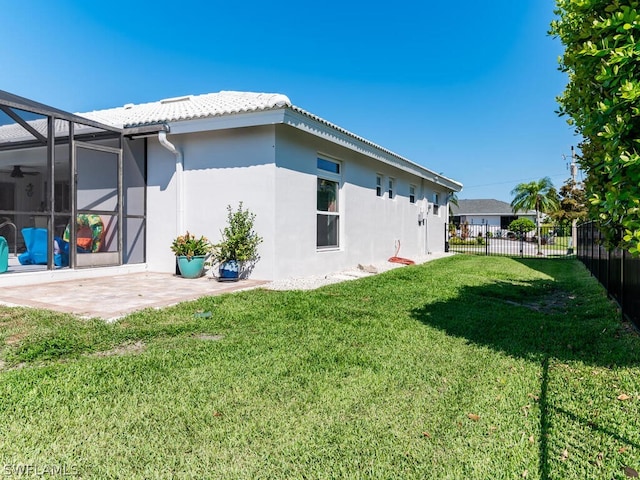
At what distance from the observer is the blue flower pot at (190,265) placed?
8.31 m

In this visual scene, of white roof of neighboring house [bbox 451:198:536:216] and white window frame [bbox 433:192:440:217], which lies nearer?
white window frame [bbox 433:192:440:217]

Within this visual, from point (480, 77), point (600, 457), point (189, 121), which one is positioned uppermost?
point (480, 77)

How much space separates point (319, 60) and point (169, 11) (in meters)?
6.76

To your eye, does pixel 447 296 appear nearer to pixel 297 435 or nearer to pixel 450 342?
pixel 450 342

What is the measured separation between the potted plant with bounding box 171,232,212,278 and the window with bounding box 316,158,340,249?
2.98m

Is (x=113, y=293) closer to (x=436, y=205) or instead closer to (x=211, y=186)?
(x=211, y=186)

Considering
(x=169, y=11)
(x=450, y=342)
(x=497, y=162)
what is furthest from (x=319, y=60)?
(x=497, y=162)

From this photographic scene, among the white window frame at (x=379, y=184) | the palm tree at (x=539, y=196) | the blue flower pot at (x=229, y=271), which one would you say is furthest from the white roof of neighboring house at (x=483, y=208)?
the blue flower pot at (x=229, y=271)

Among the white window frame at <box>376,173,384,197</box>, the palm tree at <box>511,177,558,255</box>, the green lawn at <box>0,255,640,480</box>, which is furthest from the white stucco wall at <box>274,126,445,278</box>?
the palm tree at <box>511,177,558,255</box>

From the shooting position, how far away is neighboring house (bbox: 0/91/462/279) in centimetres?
769

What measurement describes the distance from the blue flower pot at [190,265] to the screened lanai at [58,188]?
1810mm

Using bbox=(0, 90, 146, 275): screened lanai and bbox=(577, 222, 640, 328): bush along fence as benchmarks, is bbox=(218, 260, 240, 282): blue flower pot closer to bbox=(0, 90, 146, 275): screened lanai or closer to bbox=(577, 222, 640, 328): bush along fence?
bbox=(0, 90, 146, 275): screened lanai

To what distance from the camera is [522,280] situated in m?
10.1

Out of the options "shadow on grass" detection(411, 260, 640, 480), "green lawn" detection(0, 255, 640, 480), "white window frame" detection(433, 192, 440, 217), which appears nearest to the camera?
"green lawn" detection(0, 255, 640, 480)
